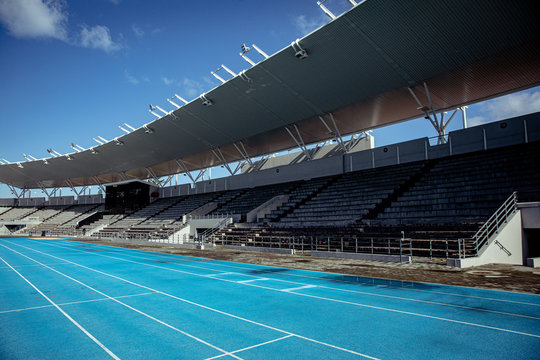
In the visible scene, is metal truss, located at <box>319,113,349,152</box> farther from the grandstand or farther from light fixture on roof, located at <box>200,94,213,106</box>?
light fixture on roof, located at <box>200,94,213,106</box>

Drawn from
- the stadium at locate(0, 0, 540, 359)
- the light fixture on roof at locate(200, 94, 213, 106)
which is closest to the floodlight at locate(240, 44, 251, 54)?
the stadium at locate(0, 0, 540, 359)

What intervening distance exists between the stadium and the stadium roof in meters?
0.12

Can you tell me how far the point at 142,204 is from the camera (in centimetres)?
5244

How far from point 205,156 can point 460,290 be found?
125ft

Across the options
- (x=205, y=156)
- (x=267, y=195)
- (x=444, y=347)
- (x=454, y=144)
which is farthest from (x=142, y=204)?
(x=444, y=347)

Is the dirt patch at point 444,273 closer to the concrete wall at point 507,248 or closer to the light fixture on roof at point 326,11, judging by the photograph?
the concrete wall at point 507,248

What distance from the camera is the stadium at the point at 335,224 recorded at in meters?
5.64

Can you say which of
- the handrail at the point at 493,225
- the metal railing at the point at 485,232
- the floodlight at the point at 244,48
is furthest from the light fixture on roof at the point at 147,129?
the handrail at the point at 493,225

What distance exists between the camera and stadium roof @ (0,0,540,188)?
17641mm

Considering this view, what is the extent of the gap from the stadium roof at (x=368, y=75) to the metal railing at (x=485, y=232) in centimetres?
945

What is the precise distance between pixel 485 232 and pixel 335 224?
373 inches

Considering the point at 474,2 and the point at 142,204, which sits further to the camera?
the point at 142,204

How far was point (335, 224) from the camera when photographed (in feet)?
73.3

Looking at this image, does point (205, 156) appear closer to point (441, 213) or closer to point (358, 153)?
point (358, 153)
